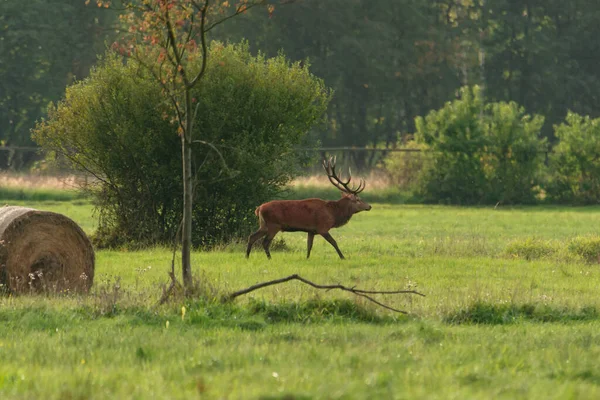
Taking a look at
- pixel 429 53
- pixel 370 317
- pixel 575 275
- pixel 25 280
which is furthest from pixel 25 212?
pixel 429 53

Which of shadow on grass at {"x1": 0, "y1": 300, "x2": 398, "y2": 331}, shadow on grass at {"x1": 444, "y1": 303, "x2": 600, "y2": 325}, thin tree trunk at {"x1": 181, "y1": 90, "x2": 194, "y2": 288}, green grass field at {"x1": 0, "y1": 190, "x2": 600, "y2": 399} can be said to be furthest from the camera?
thin tree trunk at {"x1": 181, "y1": 90, "x2": 194, "y2": 288}

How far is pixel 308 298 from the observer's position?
501 inches

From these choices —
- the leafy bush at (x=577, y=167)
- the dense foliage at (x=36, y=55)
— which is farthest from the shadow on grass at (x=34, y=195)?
the leafy bush at (x=577, y=167)

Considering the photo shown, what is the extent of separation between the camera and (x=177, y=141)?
23.8m

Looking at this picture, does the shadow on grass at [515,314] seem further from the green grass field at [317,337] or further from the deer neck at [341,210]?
the deer neck at [341,210]

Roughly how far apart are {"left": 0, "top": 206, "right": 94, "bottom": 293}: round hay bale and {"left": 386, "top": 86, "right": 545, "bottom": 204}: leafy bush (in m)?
36.0

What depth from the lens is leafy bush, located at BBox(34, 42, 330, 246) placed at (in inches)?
923

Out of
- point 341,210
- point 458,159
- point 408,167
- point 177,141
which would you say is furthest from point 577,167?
point 341,210

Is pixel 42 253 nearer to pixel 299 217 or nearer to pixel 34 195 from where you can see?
pixel 299 217

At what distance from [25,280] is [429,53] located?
195 ft

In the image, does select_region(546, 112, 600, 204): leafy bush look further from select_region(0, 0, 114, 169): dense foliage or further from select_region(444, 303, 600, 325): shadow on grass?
select_region(444, 303, 600, 325): shadow on grass

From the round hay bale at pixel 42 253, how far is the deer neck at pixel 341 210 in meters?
6.43

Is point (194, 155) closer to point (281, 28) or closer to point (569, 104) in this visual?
point (281, 28)

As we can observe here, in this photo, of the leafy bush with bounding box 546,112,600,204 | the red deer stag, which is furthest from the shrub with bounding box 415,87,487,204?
the red deer stag
